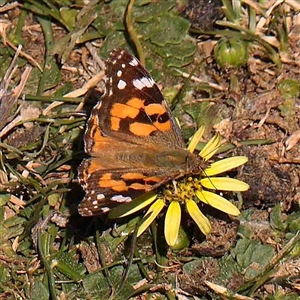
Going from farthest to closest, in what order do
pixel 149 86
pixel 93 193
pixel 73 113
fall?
pixel 73 113, pixel 149 86, pixel 93 193

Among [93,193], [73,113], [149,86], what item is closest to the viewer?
[93,193]

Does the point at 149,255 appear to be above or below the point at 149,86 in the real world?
below

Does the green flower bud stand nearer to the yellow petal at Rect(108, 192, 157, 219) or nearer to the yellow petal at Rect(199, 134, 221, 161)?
the yellow petal at Rect(199, 134, 221, 161)

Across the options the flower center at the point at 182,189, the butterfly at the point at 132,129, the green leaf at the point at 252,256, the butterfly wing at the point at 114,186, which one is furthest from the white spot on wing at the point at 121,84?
the green leaf at the point at 252,256

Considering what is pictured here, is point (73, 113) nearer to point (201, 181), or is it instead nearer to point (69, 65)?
point (69, 65)

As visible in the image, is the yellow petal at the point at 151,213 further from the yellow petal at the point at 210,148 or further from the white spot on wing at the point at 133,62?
the white spot on wing at the point at 133,62

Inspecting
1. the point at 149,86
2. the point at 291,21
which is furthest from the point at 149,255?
the point at 291,21
